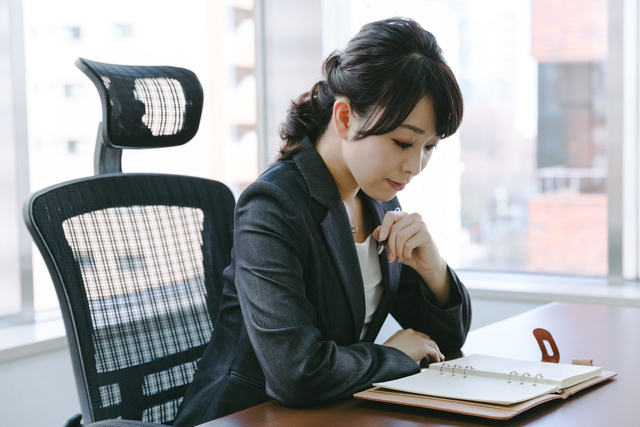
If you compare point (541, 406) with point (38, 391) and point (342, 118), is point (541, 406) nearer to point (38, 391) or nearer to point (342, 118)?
point (342, 118)

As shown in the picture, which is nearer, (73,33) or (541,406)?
(541,406)

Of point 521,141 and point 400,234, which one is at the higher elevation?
point 521,141

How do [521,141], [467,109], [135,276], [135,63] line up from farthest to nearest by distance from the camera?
[467,109] < [521,141] < [135,63] < [135,276]

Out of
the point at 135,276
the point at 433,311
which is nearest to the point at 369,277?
the point at 433,311

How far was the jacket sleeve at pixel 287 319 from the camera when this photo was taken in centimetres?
90

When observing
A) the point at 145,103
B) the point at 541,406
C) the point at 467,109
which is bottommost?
the point at 541,406

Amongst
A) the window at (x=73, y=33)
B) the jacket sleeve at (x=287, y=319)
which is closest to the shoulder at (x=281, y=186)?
the jacket sleeve at (x=287, y=319)

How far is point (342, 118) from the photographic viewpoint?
113 cm

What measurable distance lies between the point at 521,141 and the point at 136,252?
186 cm

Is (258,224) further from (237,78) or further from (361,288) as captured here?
(237,78)

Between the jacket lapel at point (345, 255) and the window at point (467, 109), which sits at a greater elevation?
the window at point (467, 109)

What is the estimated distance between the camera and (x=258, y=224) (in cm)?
102

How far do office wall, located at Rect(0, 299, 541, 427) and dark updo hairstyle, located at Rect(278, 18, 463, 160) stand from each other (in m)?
1.37

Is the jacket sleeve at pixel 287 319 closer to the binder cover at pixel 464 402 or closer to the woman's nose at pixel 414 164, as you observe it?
the binder cover at pixel 464 402
